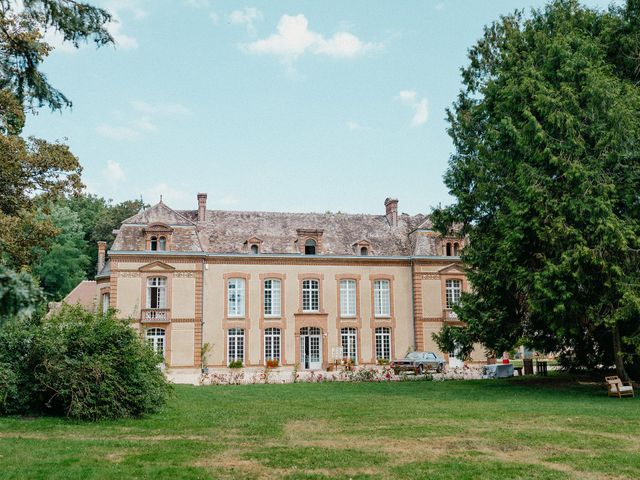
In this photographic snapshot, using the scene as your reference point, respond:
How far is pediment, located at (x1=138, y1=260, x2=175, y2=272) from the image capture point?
1095 inches

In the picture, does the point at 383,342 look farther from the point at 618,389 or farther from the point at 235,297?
the point at 618,389

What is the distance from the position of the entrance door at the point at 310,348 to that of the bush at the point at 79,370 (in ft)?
57.6

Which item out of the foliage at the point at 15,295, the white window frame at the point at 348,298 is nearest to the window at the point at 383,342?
the white window frame at the point at 348,298

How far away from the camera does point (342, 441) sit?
354 inches

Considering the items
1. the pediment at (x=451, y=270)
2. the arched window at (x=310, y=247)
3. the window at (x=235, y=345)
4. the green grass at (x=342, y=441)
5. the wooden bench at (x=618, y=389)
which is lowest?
the green grass at (x=342, y=441)

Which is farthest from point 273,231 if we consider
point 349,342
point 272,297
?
point 349,342

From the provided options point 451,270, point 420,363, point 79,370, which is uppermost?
point 451,270

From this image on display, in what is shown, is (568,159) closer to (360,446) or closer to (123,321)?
(360,446)

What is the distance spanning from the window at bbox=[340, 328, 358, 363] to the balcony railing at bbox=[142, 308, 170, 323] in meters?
8.42

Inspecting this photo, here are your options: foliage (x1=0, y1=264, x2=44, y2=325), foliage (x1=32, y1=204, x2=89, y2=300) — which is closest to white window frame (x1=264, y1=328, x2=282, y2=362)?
foliage (x1=32, y1=204, x2=89, y2=300)

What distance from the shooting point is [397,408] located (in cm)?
1304

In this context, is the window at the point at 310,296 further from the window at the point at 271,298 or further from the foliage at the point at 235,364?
the foliage at the point at 235,364

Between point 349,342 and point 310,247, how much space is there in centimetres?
506

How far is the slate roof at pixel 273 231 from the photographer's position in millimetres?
28562
